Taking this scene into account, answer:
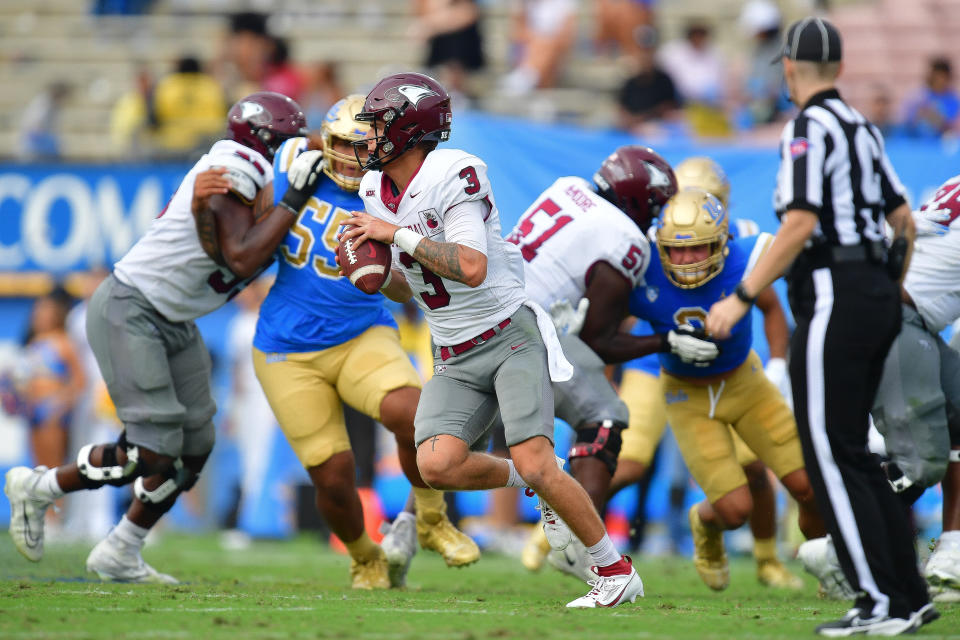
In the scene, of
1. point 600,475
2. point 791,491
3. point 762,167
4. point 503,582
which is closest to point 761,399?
point 791,491

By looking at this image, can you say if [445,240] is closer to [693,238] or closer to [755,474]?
[693,238]

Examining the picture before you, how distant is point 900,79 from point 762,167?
5.25 meters

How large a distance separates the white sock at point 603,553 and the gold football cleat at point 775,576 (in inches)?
94.1

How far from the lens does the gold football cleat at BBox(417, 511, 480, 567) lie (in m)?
6.64

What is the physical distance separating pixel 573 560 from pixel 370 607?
125 centimetres

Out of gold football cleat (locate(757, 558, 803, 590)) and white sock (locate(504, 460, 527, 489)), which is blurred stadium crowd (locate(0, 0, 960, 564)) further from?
white sock (locate(504, 460, 527, 489))

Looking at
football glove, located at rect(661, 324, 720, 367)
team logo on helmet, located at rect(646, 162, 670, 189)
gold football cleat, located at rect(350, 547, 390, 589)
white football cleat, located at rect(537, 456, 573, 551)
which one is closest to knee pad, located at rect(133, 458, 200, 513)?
gold football cleat, located at rect(350, 547, 390, 589)

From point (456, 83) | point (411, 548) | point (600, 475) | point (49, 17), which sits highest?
point (49, 17)

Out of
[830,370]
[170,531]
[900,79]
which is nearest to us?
[830,370]

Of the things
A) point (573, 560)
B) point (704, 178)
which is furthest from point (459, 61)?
point (573, 560)

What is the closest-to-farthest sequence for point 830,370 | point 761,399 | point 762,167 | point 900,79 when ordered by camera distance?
point 830,370 → point 761,399 → point 762,167 → point 900,79

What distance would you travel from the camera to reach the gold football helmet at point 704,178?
25.0 feet

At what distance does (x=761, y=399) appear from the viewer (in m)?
6.86

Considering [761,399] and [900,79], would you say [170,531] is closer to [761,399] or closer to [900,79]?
[761,399]
